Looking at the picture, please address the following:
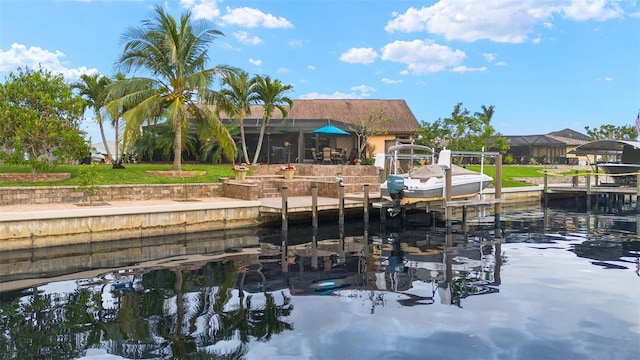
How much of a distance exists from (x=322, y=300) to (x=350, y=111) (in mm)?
23681

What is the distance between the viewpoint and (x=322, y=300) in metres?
7.62

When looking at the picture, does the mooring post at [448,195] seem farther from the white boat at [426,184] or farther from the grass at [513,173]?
the grass at [513,173]

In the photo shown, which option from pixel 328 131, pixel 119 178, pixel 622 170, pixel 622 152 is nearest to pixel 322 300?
pixel 119 178

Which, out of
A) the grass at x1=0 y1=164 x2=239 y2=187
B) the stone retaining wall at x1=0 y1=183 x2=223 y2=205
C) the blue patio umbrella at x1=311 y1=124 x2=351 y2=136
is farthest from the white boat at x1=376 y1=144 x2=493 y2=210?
the grass at x1=0 y1=164 x2=239 y2=187

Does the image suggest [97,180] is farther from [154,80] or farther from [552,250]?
[552,250]

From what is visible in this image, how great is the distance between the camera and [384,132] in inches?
1041

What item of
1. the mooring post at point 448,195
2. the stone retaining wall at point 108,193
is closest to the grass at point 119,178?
the stone retaining wall at point 108,193

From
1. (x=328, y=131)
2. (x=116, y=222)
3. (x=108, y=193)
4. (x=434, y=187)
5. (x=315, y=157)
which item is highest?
(x=328, y=131)

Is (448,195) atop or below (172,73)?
below

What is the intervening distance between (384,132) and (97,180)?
16.3 meters

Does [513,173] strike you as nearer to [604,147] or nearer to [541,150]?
[604,147]

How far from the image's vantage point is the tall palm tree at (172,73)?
17031 millimetres

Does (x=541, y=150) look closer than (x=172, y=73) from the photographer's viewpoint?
No

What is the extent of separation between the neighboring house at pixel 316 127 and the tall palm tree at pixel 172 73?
645 cm
